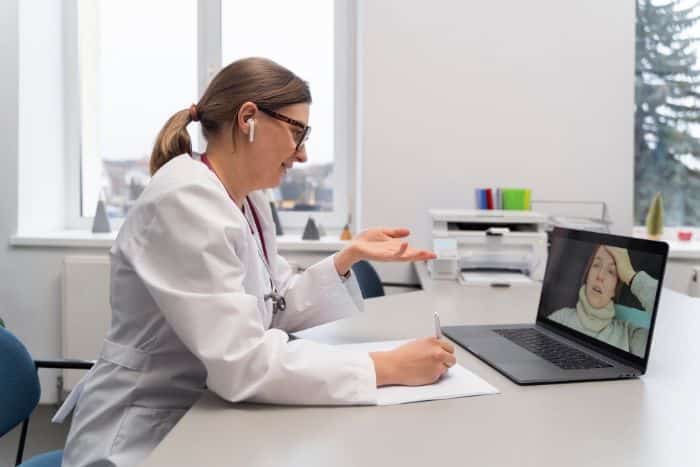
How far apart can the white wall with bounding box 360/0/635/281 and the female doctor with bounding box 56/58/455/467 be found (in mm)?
1476

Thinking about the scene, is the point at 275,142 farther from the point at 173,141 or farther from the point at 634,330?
the point at 634,330

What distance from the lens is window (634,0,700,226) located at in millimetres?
3016

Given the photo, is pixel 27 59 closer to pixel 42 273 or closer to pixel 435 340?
pixel 42 273

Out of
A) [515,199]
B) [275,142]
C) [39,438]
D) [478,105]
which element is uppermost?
[478,105]

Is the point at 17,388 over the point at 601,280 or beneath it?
beneath

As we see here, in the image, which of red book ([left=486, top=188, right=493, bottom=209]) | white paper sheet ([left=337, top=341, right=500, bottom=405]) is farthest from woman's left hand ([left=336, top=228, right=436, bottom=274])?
red book ([left=486, top=188, right=493, bottom=209])

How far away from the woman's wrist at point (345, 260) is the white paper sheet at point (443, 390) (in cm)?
43

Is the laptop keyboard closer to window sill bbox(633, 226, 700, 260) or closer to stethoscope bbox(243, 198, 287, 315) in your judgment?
stethoscope bbox(243, 198, 287, 315)

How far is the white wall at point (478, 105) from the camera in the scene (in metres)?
2.76

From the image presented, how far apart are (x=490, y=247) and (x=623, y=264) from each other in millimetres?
1169

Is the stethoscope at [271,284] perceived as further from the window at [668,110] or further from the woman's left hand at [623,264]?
the window at [668,110]

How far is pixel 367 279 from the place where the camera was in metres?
2.46

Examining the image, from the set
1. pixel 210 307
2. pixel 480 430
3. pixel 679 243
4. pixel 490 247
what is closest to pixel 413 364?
pixel 480 430

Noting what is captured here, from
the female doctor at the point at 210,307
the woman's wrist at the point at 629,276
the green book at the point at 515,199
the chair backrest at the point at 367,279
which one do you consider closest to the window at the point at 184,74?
the chair backrest at the point at 367,279
